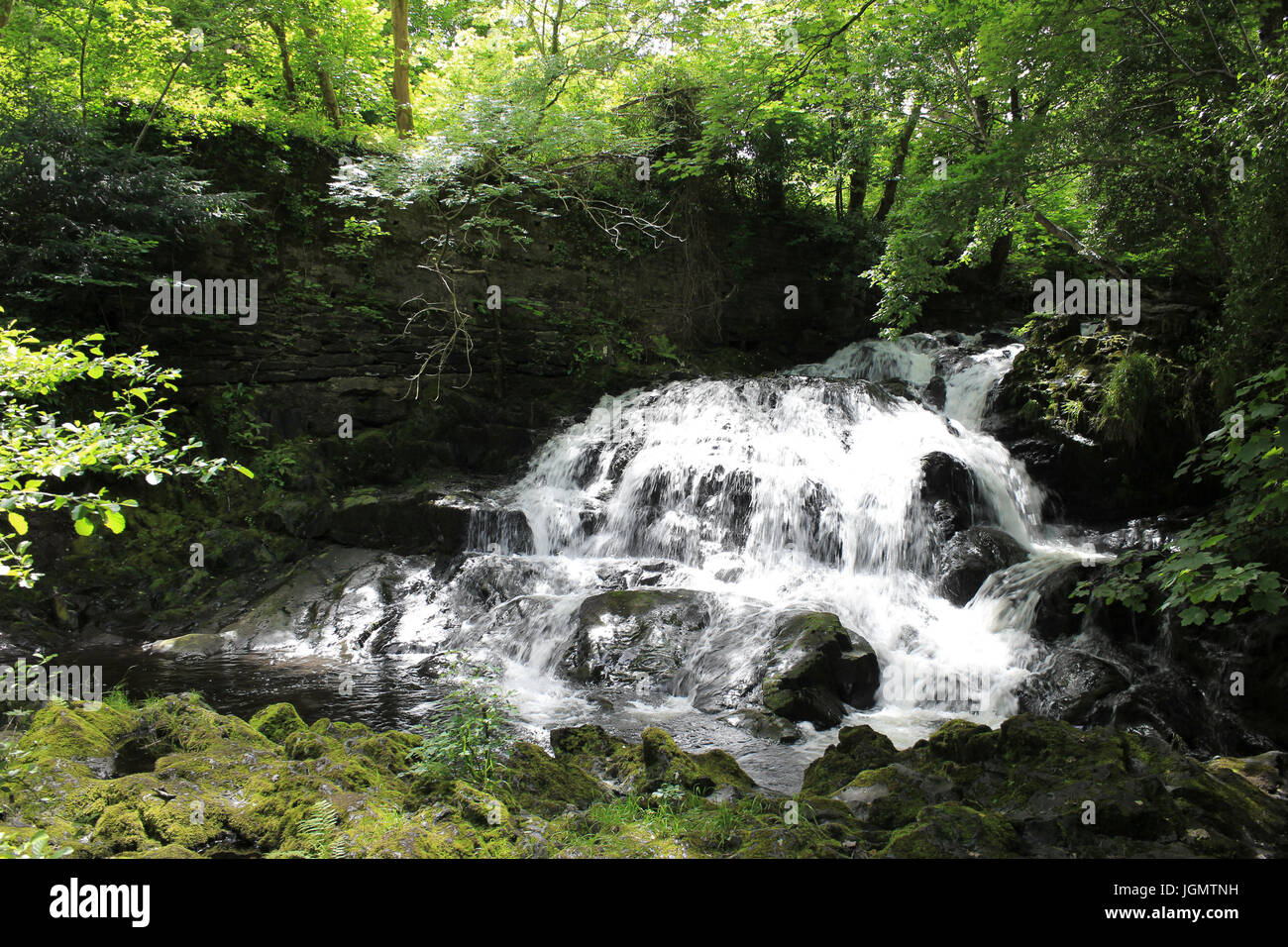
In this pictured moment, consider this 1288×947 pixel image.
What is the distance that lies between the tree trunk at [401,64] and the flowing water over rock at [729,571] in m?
6.53

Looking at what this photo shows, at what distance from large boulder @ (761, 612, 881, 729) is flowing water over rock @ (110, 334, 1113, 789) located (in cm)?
14

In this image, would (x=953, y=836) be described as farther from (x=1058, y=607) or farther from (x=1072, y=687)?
(x=1058, y=607)

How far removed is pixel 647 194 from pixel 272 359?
8572 millimetres

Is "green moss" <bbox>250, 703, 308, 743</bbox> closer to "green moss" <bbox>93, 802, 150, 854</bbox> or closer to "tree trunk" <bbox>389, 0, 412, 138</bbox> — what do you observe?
"green moss" <bbox>93, 802, 150, 854</bbox>

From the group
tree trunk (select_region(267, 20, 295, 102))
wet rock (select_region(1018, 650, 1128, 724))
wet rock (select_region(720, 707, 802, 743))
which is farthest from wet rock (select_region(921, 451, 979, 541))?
tree trunk (select_region(267, 20, 295, 102))

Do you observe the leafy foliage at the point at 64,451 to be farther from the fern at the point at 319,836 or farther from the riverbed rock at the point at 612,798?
the fern at the point at 319,836

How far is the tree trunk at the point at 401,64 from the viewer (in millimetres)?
12586

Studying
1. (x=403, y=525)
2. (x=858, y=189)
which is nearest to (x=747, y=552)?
(x=403, y=525)

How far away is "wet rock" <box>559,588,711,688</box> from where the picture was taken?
6910 millimetres

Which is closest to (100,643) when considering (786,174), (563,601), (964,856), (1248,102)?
(563,601)

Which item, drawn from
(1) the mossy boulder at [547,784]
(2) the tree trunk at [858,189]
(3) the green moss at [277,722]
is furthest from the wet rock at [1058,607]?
(2) the tree trunk at [858,189]

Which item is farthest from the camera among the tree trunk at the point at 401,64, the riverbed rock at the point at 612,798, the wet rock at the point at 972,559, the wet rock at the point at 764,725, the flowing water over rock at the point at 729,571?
the tree trunk at the point at 401,64

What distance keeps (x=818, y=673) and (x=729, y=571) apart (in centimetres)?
276

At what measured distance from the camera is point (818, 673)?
245 inches
